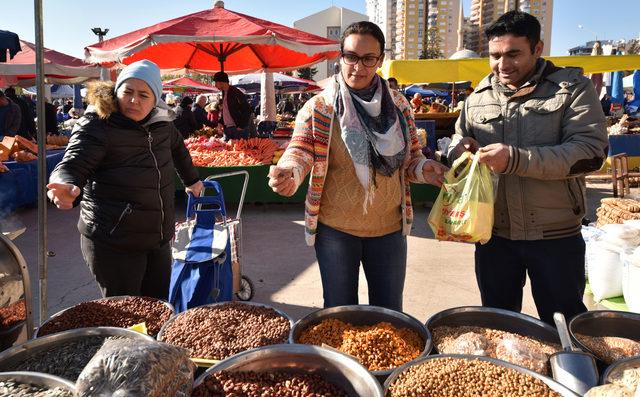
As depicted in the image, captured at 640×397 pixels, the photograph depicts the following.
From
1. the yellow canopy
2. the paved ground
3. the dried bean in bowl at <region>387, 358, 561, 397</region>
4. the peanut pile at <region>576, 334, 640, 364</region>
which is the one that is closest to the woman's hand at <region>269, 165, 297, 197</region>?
the dried bean in bowl at <region>387, 358, 561, 397</region>

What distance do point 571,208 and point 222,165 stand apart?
577 cm

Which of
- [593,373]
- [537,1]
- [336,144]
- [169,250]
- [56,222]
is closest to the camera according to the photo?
[593,373]

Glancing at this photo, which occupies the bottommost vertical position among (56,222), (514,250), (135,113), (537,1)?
(56,222)

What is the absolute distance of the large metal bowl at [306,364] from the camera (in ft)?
4.57

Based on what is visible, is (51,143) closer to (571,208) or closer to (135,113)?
(135,113)

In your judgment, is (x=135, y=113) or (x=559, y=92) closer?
(x=559, y=92)

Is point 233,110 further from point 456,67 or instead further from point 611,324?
point 611,324

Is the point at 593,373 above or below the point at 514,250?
below

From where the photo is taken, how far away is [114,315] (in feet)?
6.71

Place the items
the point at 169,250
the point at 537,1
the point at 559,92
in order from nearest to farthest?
the point at 559,92, the point at 169,250, the point at 537,1

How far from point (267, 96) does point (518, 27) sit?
1010cm

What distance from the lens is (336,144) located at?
7.39 ft

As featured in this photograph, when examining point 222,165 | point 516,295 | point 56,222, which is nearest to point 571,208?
point 516,295

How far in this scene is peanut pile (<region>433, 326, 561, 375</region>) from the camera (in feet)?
5.24
